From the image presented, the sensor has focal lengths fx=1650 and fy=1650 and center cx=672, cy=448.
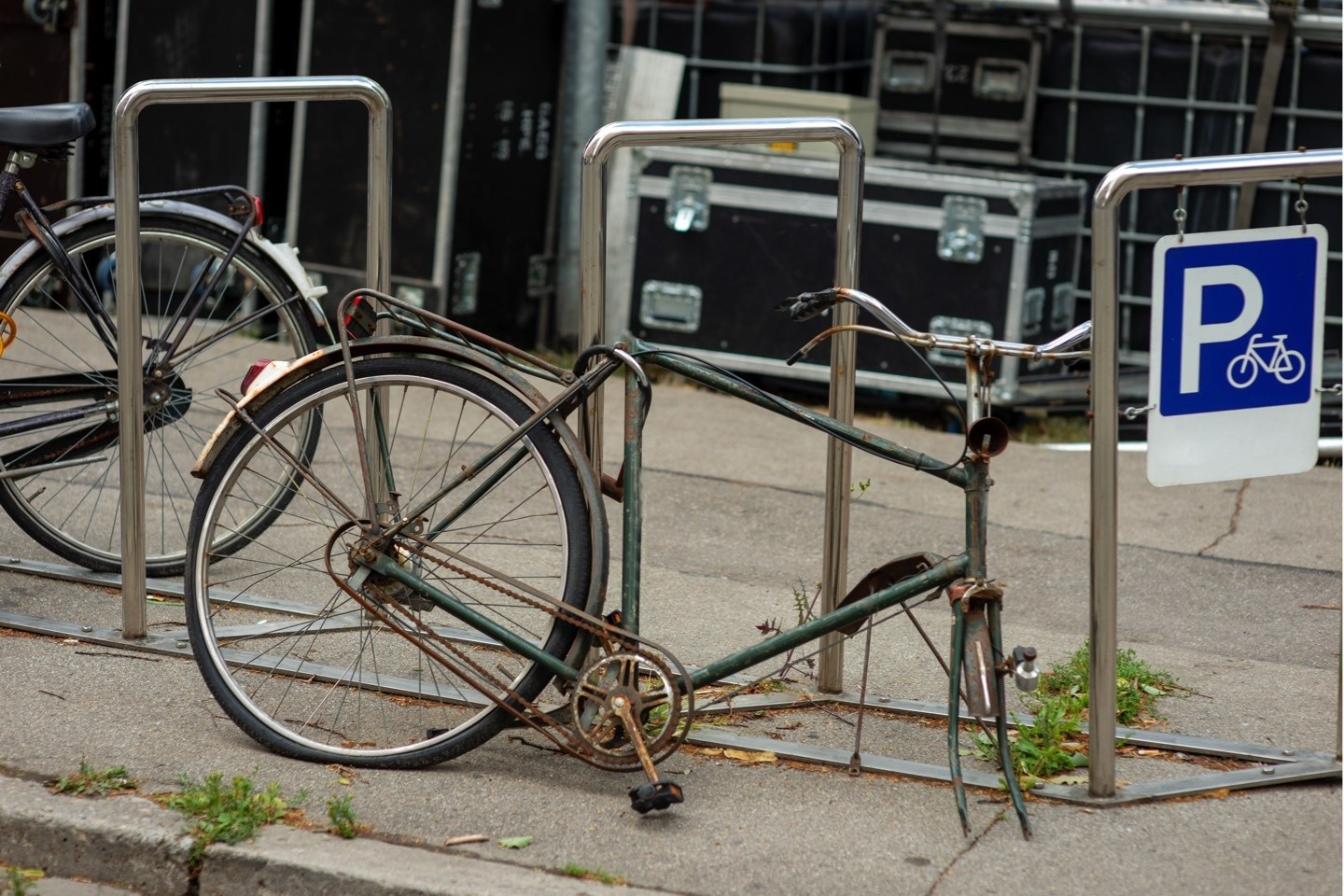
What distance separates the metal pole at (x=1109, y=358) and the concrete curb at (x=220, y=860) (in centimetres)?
100

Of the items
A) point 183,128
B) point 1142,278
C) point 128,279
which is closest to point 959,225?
point 1142,278

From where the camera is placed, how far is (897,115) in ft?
26.8

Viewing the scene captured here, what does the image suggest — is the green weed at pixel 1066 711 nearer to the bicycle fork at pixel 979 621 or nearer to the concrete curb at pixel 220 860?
the bicycle fork at pixel 979 621

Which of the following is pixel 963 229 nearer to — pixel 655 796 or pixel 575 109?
pixel 575 109

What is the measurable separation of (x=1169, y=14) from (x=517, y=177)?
10.3 ft

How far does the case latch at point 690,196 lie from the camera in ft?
24.2

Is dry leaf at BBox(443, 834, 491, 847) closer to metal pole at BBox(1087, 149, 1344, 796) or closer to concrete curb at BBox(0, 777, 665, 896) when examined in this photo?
concrete curb at BBox(0, 777, 665, 896)

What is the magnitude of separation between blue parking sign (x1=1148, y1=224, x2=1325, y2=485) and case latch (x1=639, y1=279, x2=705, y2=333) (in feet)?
14.2

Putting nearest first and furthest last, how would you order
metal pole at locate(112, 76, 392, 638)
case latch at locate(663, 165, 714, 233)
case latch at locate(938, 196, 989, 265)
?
1. metal pole at locate(112, 76, 392, 638)
2. case latch at locate(938, 196, 989, 265)
3. case latch at locate(663, 165, 714, 233)

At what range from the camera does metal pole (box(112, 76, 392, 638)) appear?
3732 millimetres

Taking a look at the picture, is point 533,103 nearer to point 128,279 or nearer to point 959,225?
point 959,225

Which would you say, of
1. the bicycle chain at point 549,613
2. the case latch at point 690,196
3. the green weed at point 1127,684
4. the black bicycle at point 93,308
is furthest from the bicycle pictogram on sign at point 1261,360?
the case latch at point 690,196

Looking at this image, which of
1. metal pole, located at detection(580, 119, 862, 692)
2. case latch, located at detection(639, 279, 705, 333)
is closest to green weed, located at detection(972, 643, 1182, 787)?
metal pole, located at detection(580, 119, 862, 692)

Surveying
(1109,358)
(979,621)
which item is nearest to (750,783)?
(979,621)
